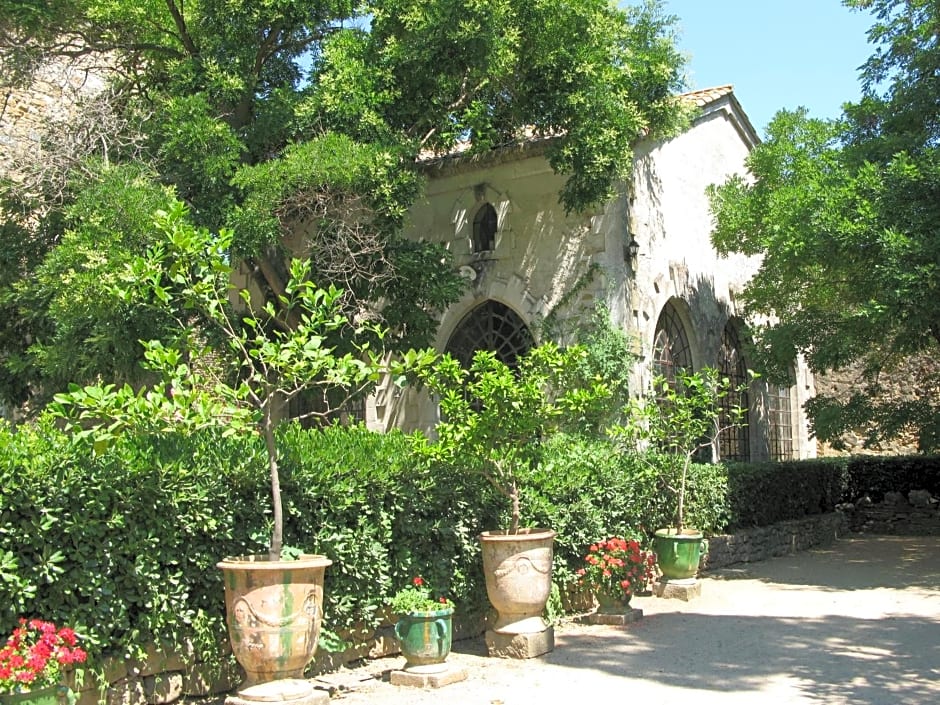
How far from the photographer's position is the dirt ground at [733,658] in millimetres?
6449

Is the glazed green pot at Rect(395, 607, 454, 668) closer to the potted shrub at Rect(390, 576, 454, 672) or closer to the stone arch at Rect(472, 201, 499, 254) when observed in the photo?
the potted shrub at Rect(390, 576, 454, 672)

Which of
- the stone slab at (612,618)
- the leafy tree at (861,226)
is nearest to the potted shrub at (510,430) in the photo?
the stone slab at (612,618)

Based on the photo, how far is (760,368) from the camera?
45.6 ft

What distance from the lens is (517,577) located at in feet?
24.6

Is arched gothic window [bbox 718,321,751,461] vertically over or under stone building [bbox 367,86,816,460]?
under

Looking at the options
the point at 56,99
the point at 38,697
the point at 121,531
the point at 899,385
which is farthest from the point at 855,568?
the point at 56,99

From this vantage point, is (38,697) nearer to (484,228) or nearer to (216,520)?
(216,520)

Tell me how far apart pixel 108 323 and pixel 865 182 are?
9.11 meters

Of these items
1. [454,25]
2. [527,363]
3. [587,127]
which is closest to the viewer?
[527,363]

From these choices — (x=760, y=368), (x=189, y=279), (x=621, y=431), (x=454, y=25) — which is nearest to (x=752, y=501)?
(x=760, y=368)

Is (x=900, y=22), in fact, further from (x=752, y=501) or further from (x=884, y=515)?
(x=884, y=515)

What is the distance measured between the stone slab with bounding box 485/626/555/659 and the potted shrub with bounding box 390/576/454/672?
0.78 metres

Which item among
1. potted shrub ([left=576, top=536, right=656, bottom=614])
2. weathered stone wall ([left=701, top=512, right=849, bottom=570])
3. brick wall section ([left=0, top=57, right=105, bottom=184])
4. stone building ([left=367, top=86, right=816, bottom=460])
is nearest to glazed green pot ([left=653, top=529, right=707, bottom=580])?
potted shrub ([left=576, top=536, right=656, bottom=614])

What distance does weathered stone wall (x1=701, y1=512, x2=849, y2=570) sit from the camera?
1316cm
